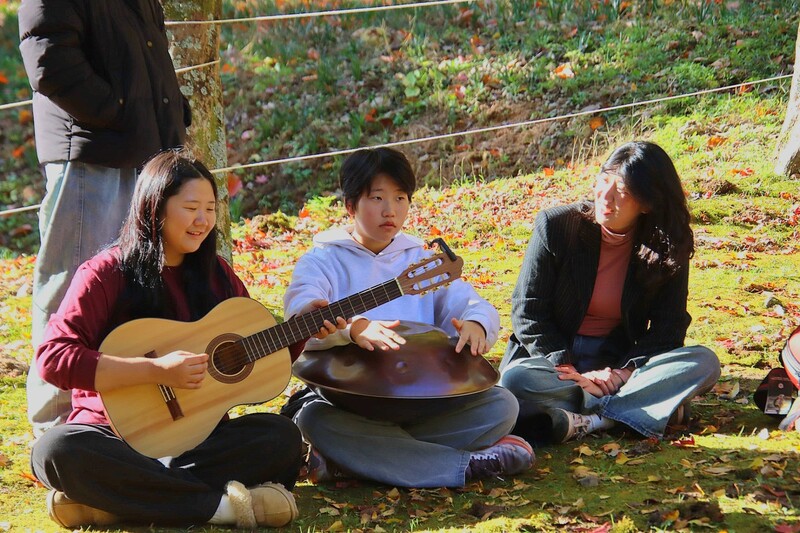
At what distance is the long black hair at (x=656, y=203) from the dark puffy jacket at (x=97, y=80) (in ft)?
6.26

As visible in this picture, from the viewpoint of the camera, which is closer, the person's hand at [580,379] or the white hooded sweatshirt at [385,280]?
the white hooded sweatshirt at [385,280]

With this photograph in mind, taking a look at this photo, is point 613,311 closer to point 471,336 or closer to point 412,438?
point 471,336

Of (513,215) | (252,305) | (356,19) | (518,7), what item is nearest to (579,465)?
(252,305)

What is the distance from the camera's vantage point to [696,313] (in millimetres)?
5422

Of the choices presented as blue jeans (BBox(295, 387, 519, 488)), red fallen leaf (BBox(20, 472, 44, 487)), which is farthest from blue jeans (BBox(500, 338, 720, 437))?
red fallen leaf (BBox(20, 472, 44, 487))

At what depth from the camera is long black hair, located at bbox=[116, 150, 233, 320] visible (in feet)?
10.6

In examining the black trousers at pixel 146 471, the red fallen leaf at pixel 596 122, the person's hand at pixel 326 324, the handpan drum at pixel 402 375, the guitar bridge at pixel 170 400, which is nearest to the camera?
the black trousers at pixel 146 471

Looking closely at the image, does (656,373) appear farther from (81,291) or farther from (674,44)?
(674,44)

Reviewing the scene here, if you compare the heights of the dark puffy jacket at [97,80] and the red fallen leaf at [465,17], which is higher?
the red fallen leaf at [465,17]

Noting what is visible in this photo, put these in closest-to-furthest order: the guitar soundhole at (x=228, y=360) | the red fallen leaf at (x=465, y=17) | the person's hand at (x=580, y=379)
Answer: the guitar soundhole at (x=228, y=360) < the person's hand at (x=580, y=379) < the red fallen leaf at (x=465, y=17)

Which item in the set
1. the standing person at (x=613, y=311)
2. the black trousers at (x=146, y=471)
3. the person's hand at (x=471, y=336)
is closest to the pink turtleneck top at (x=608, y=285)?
the standing person at (x=613, y=311)

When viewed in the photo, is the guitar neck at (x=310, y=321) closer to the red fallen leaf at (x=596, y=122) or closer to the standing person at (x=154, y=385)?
the standing person at (x=154, y=385)

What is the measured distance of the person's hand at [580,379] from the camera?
3945mm

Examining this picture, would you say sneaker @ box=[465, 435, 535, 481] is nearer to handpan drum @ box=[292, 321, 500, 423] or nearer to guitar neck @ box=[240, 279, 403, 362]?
handpan drum @ box=[292, 321, 500, 423]
